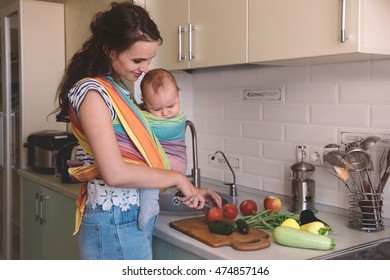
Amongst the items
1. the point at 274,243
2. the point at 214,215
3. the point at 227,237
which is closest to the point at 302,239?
the point at 274,243

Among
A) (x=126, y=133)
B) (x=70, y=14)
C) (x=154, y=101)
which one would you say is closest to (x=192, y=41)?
(x=154, y=101)

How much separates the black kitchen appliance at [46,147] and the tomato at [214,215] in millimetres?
1145

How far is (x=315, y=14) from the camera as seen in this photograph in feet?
4.35

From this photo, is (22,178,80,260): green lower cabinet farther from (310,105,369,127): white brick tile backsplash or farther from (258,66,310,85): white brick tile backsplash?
(310,105,369,127): white brick tile backsplash

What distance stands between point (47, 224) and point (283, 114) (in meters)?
1.31

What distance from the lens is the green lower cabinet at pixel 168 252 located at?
142 cm

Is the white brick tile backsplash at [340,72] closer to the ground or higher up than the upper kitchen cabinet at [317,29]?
closer to the ground

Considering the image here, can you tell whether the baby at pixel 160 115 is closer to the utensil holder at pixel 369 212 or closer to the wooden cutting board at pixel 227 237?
the wooden cutting board at pixel 227 237

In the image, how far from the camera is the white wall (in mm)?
1586

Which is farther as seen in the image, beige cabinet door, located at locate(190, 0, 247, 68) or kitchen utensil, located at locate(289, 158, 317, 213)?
kitchen utensil, located at locate(289, 158, 317, 213)

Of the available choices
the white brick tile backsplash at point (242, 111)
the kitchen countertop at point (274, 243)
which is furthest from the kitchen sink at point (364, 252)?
the white brick tile backsplash at point (242, 111)

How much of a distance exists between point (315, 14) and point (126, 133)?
597 mm

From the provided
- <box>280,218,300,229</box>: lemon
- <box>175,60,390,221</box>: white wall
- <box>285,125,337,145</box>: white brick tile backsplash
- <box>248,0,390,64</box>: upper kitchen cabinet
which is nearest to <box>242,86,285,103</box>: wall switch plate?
<box>175,60,390,221</box>: white wall

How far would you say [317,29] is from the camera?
4.34 ft
